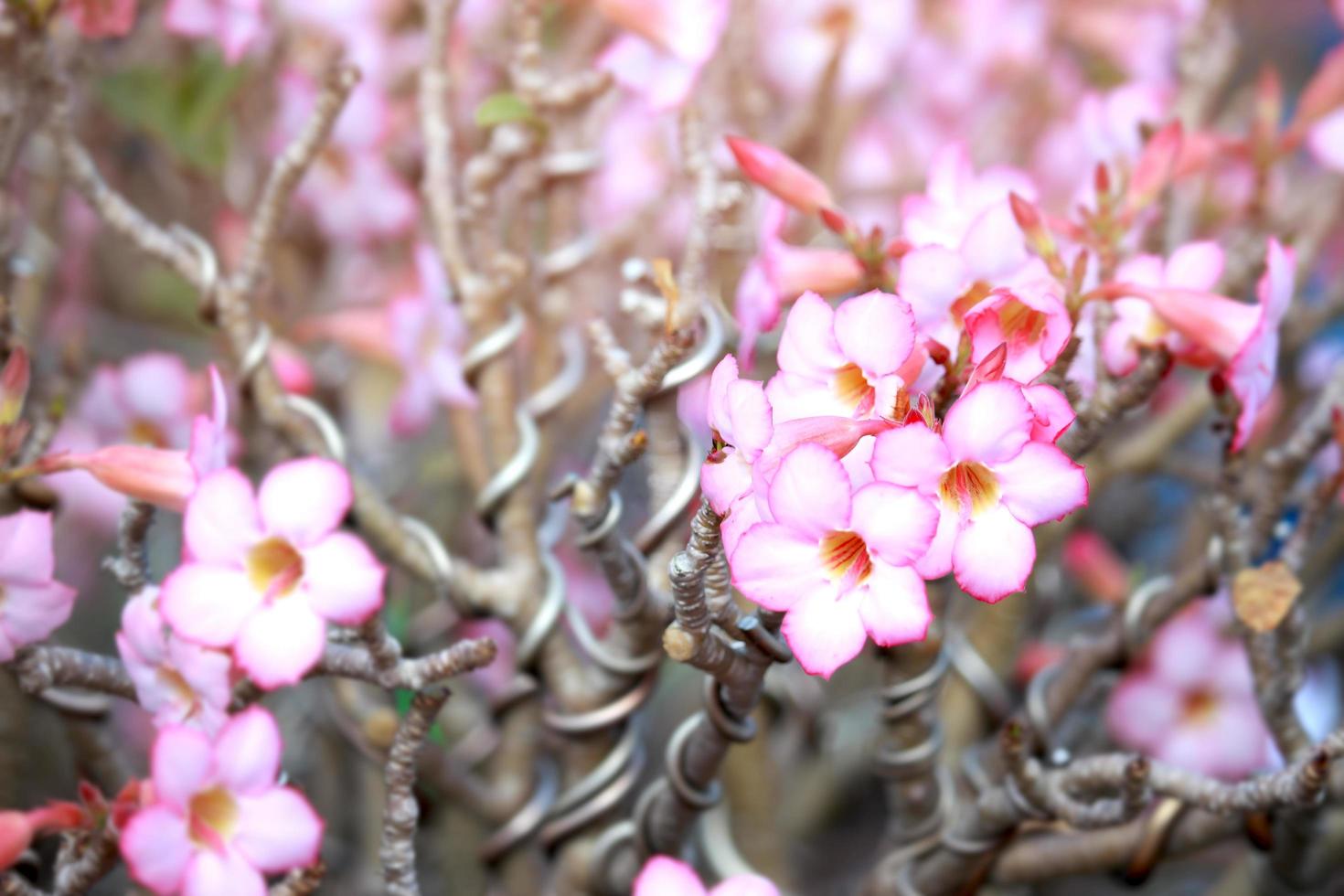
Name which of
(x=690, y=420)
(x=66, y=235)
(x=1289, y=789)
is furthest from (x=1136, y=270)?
(x=66, y=235)

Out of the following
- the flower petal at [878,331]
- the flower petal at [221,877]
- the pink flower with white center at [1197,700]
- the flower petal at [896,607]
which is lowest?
the pink flower with white center at [1197,700]

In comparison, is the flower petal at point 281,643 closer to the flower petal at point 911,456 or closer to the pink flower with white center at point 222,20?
the flower petal at point 911,456

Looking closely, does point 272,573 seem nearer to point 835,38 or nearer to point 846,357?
point 846,357

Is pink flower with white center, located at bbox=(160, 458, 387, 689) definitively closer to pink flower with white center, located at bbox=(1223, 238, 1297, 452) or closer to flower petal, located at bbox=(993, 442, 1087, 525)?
flower petal, located at bbox=(993, 442, 1087, 525)

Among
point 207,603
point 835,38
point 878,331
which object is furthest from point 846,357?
point 835,38

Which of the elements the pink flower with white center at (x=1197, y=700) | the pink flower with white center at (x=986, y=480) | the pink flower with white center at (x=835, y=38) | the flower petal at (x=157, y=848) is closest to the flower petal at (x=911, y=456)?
the pink flower with white center at (x=986, y=480)

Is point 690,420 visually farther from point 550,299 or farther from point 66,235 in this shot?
point 66,235
